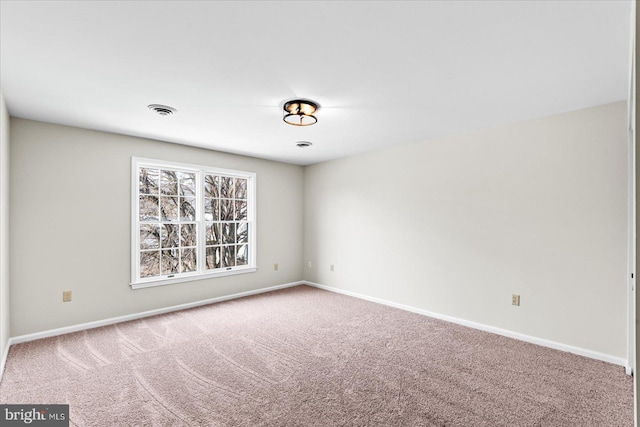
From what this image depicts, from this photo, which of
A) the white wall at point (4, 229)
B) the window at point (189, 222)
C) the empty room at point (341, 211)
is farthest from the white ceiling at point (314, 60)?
the window at point (189, 222)

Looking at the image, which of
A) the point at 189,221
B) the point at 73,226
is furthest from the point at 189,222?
the point at 73,226

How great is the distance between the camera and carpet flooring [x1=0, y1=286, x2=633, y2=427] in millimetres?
2078

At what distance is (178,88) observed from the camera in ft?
8.41

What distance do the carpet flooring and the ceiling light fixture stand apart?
229 cm

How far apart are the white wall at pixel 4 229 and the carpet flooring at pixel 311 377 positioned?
0.30 metres

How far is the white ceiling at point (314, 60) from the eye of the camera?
64.6 inches

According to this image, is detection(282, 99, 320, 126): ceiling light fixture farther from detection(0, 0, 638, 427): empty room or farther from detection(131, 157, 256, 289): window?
detection(131, 157, 256, 289): window

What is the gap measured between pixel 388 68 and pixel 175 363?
9.91ft

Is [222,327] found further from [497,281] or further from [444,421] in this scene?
[497,281]

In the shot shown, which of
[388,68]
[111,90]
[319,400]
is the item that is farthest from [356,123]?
[319,400]

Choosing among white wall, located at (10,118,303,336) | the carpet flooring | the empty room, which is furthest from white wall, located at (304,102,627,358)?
white wall, located at (10,118,303,336)

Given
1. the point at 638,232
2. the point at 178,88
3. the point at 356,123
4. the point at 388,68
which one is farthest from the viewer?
the point at 356,123

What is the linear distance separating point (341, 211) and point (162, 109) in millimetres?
3159

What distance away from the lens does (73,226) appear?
3.59 m
